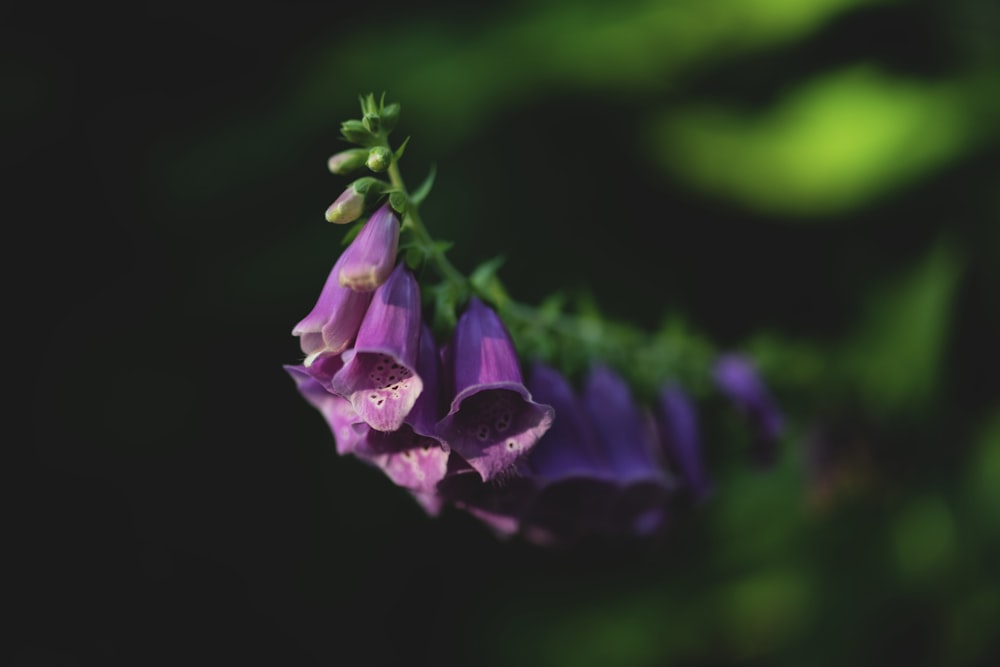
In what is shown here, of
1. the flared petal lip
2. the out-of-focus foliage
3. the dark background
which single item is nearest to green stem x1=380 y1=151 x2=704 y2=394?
the flared petal lip

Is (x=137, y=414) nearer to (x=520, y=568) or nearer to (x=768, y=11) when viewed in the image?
(x=520, y=568)

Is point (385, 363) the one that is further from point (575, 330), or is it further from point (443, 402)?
point (575, 330)

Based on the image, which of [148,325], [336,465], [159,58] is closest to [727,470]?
[336,465]

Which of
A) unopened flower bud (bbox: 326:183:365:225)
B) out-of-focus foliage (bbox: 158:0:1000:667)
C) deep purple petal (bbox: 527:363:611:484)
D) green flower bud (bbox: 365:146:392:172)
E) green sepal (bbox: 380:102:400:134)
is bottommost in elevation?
deep purple petal (bbox: 527:363:611:484)

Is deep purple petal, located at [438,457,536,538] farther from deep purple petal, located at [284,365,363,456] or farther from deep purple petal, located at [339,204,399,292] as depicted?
deep purple petal, located at [339,204,399,292]

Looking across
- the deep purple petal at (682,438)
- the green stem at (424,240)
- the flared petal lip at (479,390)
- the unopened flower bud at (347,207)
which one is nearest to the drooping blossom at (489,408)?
the flared petal lip at (479,390)

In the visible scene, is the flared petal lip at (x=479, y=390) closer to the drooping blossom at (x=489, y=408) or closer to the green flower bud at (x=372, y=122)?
the drooping blossom at (x=489, y=408)
